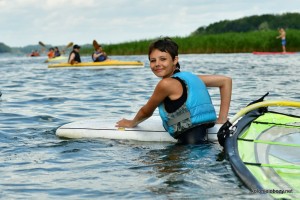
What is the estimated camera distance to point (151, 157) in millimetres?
5090

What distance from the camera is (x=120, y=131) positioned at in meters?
5.84

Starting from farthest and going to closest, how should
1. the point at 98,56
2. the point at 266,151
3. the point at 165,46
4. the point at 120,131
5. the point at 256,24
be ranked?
Answer: the point at 256,24
the point at 98,56
the point at 120,131
the point at 165,46
the point at 266,151

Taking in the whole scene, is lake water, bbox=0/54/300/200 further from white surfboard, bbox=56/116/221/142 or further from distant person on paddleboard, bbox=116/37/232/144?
distant person on paddleboard, bbox=116/37/232/144

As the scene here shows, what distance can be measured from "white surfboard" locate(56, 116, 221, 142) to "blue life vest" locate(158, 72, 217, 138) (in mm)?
287

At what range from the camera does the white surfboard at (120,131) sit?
5.67 meters

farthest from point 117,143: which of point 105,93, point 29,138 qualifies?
point 105,93

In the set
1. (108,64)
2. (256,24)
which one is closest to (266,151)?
(108,64)

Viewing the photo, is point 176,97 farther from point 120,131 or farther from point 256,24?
point 256,24

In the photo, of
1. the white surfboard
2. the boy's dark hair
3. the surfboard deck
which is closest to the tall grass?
the surfboard deck

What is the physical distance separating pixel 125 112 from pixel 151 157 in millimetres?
3570

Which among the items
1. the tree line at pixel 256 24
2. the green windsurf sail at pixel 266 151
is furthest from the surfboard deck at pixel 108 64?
the tree line at pixel 256 24

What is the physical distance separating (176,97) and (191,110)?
7.1 inches

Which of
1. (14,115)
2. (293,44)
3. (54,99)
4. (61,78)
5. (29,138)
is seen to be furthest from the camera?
(293,44)

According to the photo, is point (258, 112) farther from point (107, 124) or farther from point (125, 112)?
point (125, 112)
